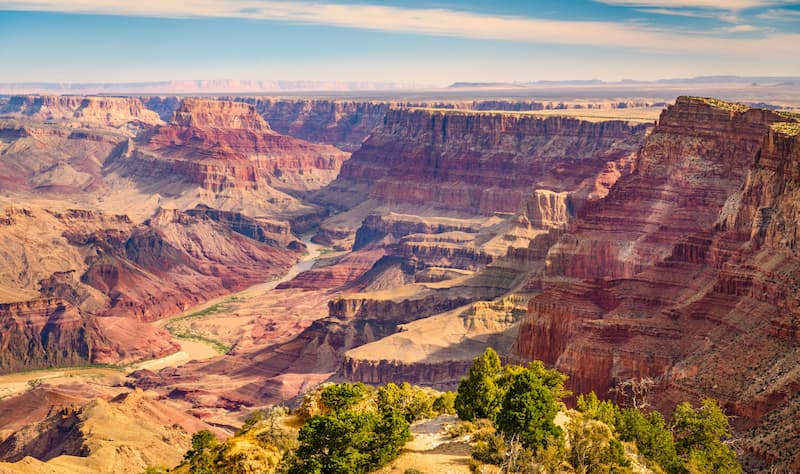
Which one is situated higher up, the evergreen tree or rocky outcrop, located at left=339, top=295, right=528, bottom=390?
the evergreen tree

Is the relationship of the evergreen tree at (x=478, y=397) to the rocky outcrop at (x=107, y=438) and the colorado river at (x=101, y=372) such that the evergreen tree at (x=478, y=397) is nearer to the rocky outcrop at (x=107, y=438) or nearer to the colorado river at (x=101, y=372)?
the rocky outcrop at (x=107, y=438)

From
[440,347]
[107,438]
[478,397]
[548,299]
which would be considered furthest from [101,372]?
[478,397]

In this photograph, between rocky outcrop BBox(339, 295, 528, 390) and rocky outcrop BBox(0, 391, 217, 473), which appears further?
rocky outcrop BBox(339, 295, 528, 390)

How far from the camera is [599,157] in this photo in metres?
181

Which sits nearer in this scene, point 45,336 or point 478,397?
point 478,397

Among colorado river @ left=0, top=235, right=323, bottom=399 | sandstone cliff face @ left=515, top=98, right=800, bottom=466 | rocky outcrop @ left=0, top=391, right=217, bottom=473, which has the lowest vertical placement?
colorado river @ left=0, top=235, right=323, bottom=399

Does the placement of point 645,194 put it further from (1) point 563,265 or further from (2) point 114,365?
(2) point 114,365

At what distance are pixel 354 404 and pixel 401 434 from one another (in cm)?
603

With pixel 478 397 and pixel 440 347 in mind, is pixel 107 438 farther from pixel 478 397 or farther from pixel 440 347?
pixel 478 397

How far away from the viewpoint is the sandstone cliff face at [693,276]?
6788cm

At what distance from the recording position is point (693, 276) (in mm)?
87188

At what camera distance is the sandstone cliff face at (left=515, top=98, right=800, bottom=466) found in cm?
6788

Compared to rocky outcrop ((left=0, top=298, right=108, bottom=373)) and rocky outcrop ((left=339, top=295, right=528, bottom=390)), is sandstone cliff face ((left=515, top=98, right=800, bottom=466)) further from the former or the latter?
rocky outcrop ((left=0, top=298, right=108, bottom=373))

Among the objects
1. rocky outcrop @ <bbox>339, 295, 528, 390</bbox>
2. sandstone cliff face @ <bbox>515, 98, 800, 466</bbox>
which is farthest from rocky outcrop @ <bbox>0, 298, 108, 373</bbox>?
sandstone cliff face @ <bbox>515, 98, 800, 466</bbox>
